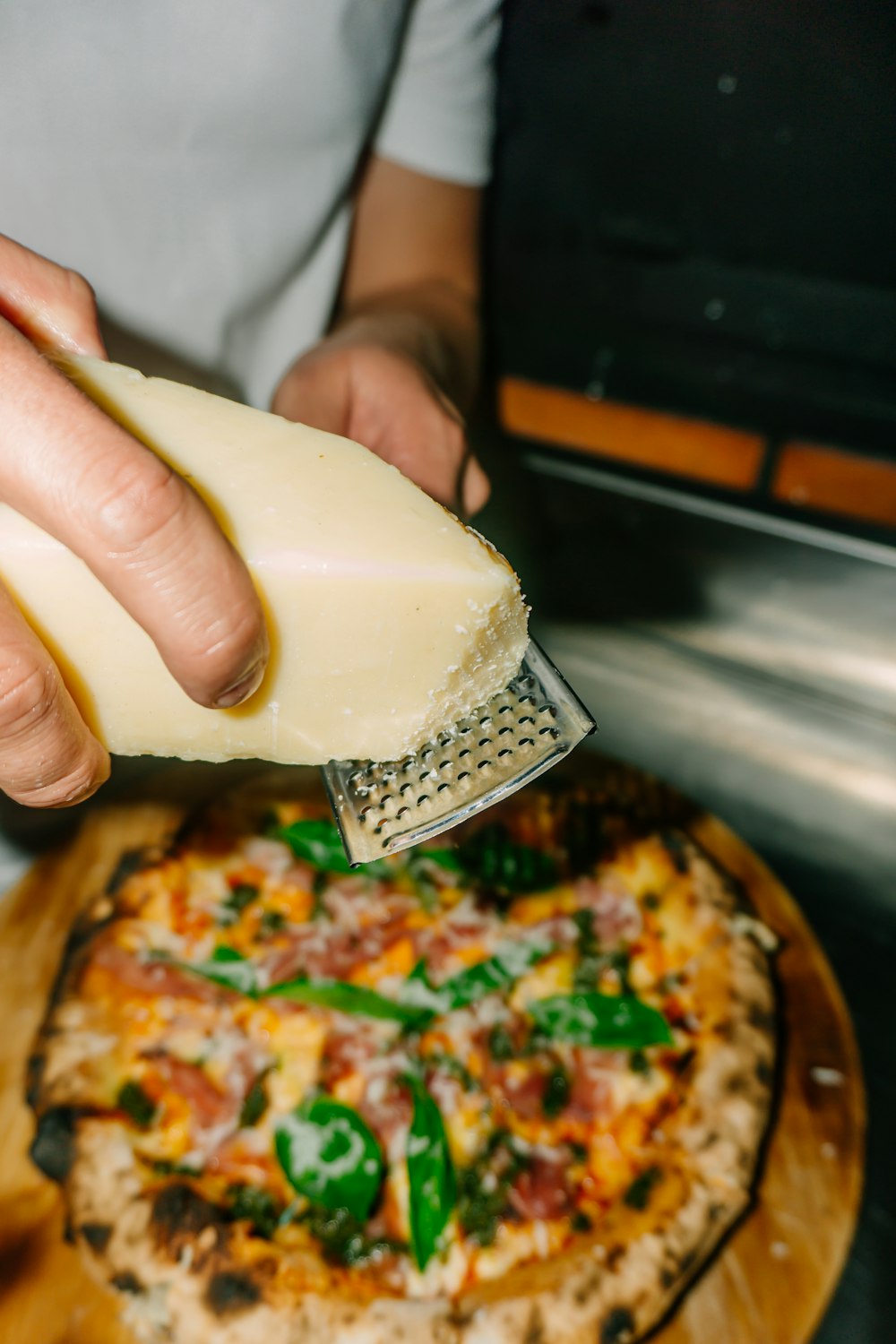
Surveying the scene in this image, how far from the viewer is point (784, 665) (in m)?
2.86

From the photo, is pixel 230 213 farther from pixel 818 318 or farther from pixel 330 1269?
pixel 330 1269

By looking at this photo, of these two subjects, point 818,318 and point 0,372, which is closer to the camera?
point 0,372

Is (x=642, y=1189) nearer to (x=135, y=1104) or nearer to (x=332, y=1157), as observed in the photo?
(x=332, y=1157)

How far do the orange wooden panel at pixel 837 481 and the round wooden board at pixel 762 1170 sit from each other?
64.6 inches

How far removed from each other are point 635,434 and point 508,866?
7.03 feet

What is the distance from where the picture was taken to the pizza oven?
98.6 inches

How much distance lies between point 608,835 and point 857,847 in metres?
0.83

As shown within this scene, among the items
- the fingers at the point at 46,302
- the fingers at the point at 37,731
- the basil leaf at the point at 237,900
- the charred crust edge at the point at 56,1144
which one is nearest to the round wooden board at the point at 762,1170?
the charred crust edge at the point at 56,1144

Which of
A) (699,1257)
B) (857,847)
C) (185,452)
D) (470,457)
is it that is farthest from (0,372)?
(857,847)

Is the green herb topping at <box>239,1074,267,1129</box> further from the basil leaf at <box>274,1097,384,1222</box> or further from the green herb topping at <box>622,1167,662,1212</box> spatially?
the green herb topping at <box>622,1167,662,1212</box>

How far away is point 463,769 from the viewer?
1181 mm

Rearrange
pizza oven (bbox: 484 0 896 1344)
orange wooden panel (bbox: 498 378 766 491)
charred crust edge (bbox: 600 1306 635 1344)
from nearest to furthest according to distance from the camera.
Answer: charred crust edge (bbox: 600 1306 635 1344) < pizza oven (bbox: 484 0 896 1344) < orange wooden panel (bbox: 498 378 766 491)

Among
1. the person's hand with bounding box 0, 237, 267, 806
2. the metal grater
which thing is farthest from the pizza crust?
the person's hand with bounding box 0, 237, 267, 806

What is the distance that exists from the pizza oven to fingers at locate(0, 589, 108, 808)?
1970 mm
